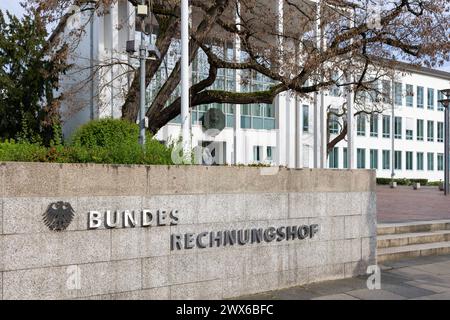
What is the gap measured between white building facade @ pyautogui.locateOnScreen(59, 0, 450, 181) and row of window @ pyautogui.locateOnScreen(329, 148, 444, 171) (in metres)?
0.11

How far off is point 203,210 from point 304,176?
2005mm

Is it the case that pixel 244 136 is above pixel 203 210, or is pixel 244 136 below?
above

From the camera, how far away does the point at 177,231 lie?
7.10 metres

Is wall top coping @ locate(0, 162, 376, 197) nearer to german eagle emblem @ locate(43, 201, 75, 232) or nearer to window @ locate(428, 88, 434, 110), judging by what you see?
german eagle emblem @ locate(43, 201, 75, 232)

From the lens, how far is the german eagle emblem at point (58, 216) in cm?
600

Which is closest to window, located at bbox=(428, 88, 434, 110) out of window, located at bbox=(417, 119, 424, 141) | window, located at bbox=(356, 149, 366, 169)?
window, located at bbox=(417, 119, 424, 141)

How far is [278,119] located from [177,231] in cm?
3243

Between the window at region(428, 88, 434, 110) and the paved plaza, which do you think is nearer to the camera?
the paved plaza

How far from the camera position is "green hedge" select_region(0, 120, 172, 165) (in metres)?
6.30

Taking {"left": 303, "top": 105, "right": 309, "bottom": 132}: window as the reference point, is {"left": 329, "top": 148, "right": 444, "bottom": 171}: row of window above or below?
below
